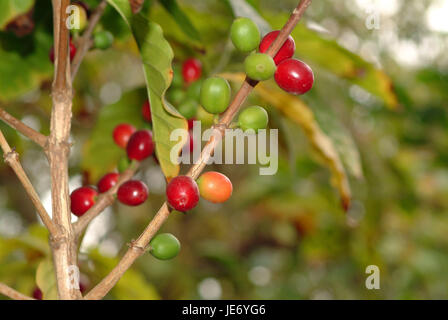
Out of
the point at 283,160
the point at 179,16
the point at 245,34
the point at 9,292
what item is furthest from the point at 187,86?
the point at 283,160

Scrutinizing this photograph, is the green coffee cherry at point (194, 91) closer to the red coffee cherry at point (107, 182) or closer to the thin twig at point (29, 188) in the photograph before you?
the red coffee cherry at point (107, 182)

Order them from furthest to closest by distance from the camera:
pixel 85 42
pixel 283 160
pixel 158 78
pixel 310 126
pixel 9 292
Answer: pixel 283 160 < pixel 310 126 < pixel 85 42 < pixel 158 78 < pixel 9 292

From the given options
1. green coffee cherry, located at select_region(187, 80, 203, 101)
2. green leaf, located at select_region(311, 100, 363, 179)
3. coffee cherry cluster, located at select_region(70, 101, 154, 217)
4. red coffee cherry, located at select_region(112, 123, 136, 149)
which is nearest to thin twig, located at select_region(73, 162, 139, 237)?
coffee cherry cluster, located at select_region(70, 101, 154, 217)

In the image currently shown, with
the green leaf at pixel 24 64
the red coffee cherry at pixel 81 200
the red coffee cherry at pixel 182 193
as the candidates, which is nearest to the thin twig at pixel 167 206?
the red coffee cherry at pixel 182 193

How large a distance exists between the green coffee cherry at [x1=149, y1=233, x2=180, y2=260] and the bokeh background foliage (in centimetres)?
9

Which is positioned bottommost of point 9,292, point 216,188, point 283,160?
point 9,292

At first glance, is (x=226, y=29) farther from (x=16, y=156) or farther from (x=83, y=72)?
(x=16, y=156)

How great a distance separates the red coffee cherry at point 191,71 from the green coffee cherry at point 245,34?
16.7 inches

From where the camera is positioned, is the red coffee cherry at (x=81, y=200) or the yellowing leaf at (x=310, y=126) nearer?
the red coffee cherry at (x=81, y=200)

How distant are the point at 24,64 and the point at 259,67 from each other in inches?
27.7

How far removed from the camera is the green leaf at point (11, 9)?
758 mm

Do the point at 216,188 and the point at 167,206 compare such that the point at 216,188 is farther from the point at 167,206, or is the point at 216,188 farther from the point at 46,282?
the point at 46,282

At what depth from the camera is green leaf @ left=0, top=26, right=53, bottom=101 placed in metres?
1.01

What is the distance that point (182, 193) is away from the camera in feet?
1.65
